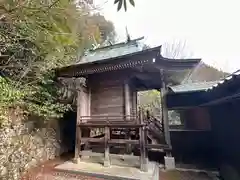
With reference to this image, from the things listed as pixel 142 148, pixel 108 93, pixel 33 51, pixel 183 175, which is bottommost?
pixel 183 175

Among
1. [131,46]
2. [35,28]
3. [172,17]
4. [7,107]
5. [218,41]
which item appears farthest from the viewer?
[218,41]

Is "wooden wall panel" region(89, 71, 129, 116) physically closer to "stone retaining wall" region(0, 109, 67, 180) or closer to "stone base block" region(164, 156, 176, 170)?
"stone retaining wall" region(0, 109, 67, 180)

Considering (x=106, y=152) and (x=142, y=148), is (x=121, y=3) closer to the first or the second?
(x=142, y=148)

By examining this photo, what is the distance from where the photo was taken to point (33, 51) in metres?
5.58

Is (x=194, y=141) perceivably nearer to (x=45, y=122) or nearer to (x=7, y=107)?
(x=45, y=122)

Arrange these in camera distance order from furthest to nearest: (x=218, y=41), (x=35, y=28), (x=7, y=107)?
(x=218, y=41) < (x=35, y=28) < (x=7, y=107)

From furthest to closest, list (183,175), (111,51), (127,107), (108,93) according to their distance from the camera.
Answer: (111,51) → (108,93) → (127,107) → (183,175)

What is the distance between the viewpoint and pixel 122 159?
5297 mm

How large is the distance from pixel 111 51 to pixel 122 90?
6.79 feet

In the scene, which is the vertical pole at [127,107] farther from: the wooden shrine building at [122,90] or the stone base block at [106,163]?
the stone base block at [106,163]

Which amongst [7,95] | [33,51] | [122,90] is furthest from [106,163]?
[33,51]

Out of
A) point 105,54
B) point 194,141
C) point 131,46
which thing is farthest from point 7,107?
point 194,141

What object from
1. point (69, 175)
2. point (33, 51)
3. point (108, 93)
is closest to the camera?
point (69, 175)

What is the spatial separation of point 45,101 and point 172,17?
18347 millimetres
